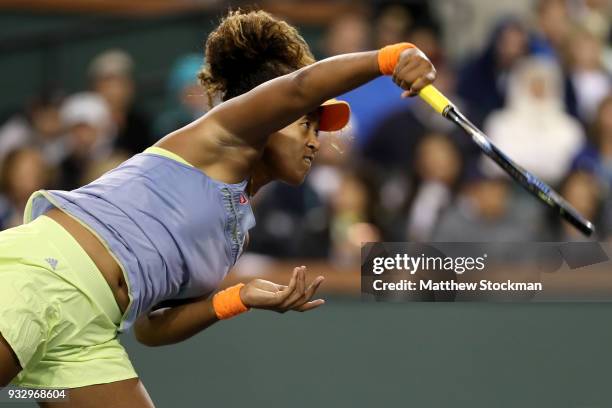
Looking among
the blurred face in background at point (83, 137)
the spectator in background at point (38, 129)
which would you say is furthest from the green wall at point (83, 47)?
the blurred face in background at point (83, 137)

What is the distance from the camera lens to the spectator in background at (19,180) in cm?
585

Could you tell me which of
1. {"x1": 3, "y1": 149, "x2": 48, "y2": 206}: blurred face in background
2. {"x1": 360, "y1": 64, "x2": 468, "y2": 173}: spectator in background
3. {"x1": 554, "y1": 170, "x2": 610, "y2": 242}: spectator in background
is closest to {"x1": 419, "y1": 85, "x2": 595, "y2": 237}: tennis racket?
{"x1": 554, "y1": 170, "x2": 610, "y2": 242}: spectator in background

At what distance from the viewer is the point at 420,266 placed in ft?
12.9

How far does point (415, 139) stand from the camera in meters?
5.98

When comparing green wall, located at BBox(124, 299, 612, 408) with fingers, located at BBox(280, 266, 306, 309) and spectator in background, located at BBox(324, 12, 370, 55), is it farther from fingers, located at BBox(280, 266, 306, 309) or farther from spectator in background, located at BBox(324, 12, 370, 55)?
spectator in background, located at BBox(324, 12, 370, 55)

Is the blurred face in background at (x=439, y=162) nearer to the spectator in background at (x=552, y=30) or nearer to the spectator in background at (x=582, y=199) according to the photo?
the spectator in background at (x=582, y=199)

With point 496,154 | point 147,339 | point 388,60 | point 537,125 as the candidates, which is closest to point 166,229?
point 147,339

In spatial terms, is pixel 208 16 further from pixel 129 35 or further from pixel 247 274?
pixel 247 274

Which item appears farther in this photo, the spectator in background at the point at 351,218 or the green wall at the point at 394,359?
the spectator in background at the point at 351,218

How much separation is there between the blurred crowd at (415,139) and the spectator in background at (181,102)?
0.01m

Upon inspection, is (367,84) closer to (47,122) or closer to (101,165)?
(101,165)

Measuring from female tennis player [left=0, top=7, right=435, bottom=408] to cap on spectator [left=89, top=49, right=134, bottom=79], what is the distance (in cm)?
332

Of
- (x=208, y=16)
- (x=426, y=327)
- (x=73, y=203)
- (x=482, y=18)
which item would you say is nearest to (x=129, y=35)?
(x=208, y=16)

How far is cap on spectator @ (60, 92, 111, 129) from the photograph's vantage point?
6367 millimetres
